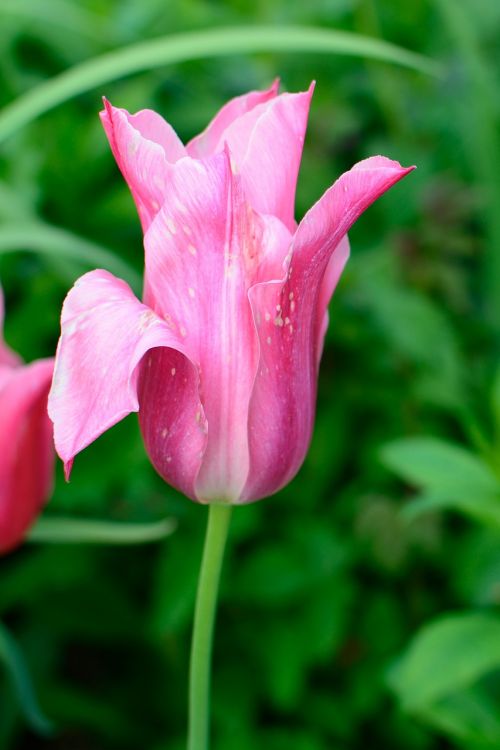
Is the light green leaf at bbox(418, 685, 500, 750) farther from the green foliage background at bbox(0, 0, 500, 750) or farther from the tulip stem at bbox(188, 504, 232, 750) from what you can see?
the tulip stem at bbox(188, 504, 232, 750)

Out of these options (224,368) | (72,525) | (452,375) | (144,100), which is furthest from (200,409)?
(144,100)

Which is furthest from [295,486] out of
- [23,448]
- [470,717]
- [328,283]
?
[328,283]

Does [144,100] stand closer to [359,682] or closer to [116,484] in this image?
[116,484]

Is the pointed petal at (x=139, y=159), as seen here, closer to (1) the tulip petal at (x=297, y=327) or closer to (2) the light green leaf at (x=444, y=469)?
(1) the tulip petal at (x=297, y=327)

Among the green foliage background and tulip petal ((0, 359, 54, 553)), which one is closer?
tulip petal ((0, 359, 54, 553))

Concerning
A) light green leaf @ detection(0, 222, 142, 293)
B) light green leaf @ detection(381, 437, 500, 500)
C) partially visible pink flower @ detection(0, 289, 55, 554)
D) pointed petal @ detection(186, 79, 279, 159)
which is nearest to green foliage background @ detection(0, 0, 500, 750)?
light green leaf @ detection(0, 222, 142, 293)

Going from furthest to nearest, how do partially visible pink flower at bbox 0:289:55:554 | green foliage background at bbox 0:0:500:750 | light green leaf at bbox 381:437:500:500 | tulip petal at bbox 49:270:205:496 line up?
green foliage background at bbox 0:0:500:750 → light green leaf at bbox 381:437:500:500 → partially visible pink flower at bbox 0:289:55:554 → tulip petal at bbox 49:270:205:496

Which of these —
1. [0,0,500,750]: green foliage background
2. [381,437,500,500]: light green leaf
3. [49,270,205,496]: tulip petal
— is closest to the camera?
[49,270,205,496]: tulip petal

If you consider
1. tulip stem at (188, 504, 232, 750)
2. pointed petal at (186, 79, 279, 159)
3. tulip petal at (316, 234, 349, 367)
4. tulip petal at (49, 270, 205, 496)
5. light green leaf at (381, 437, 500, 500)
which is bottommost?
tulip stem at (188, 504, 232, 750)

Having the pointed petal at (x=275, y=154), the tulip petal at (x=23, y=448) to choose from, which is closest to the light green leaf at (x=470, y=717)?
the tulip petal at (x=23, y=448)
